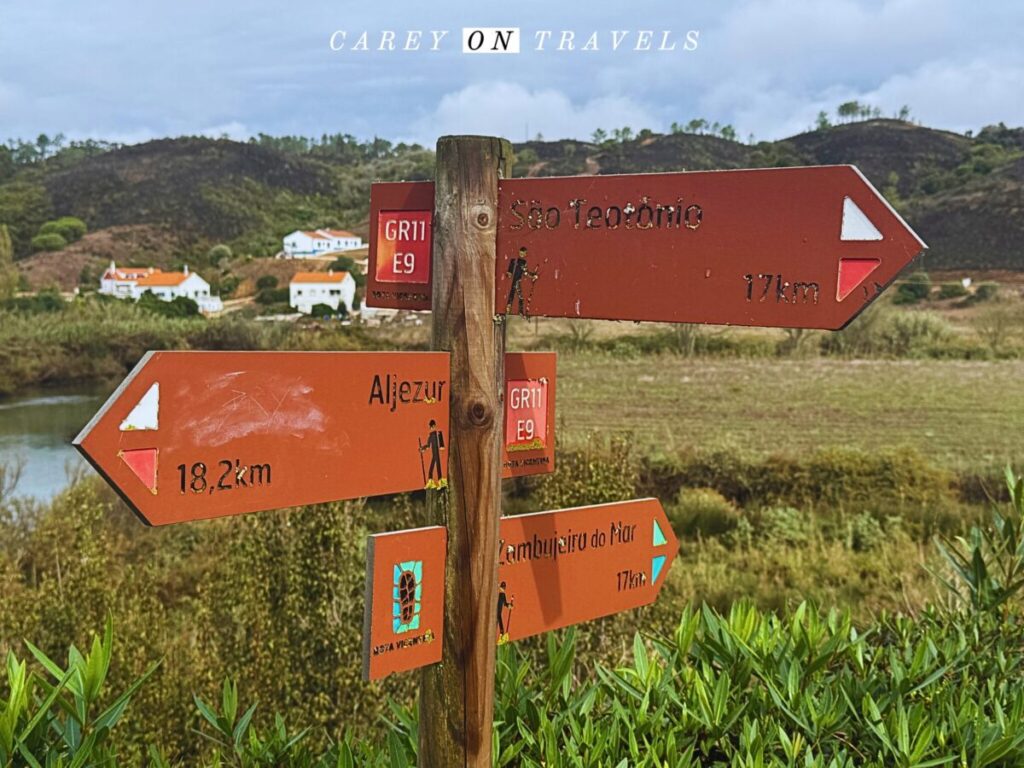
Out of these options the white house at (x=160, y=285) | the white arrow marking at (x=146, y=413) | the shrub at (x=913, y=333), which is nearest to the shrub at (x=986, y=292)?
the shrub at (x=913, y=333)

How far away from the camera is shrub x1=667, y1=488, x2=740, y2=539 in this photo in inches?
334

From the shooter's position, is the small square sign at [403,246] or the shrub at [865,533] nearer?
the small square sign at [403,246]

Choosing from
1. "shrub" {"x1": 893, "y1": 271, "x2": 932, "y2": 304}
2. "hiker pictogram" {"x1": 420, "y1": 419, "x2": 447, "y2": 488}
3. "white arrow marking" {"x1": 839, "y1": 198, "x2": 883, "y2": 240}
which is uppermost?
"white arrow marking" {"x1": 839, "y1": 198, "x2": 883, "y2": 240}

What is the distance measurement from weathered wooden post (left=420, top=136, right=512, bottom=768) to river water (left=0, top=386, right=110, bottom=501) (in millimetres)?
9251

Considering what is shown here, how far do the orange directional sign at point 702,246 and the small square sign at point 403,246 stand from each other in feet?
0.14

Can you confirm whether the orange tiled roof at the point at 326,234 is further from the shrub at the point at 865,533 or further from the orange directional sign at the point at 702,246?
the orange directional sign at the point at 702,246

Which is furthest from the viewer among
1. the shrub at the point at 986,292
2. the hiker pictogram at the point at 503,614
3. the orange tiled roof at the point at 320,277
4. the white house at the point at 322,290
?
the shrub at the point at 986,292

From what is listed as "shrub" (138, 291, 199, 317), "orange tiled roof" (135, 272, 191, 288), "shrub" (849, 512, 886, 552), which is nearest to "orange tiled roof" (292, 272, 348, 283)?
"shrub" (138, 291, 199, 317)

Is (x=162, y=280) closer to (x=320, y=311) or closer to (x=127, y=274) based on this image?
(x=127, y=274)

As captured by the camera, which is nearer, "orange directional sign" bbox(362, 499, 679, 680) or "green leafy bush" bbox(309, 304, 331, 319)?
"orange directional sign" bbox(362, 499, 679, 680)

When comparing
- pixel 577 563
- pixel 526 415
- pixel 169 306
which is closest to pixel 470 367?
pixel 526 415

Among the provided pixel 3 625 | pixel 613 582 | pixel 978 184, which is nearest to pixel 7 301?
pixel 3 625

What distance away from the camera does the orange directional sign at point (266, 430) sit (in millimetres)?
1195

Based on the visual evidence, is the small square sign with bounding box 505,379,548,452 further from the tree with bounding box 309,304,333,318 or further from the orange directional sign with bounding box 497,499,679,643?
the tree with bounding box 309,304,333,318
